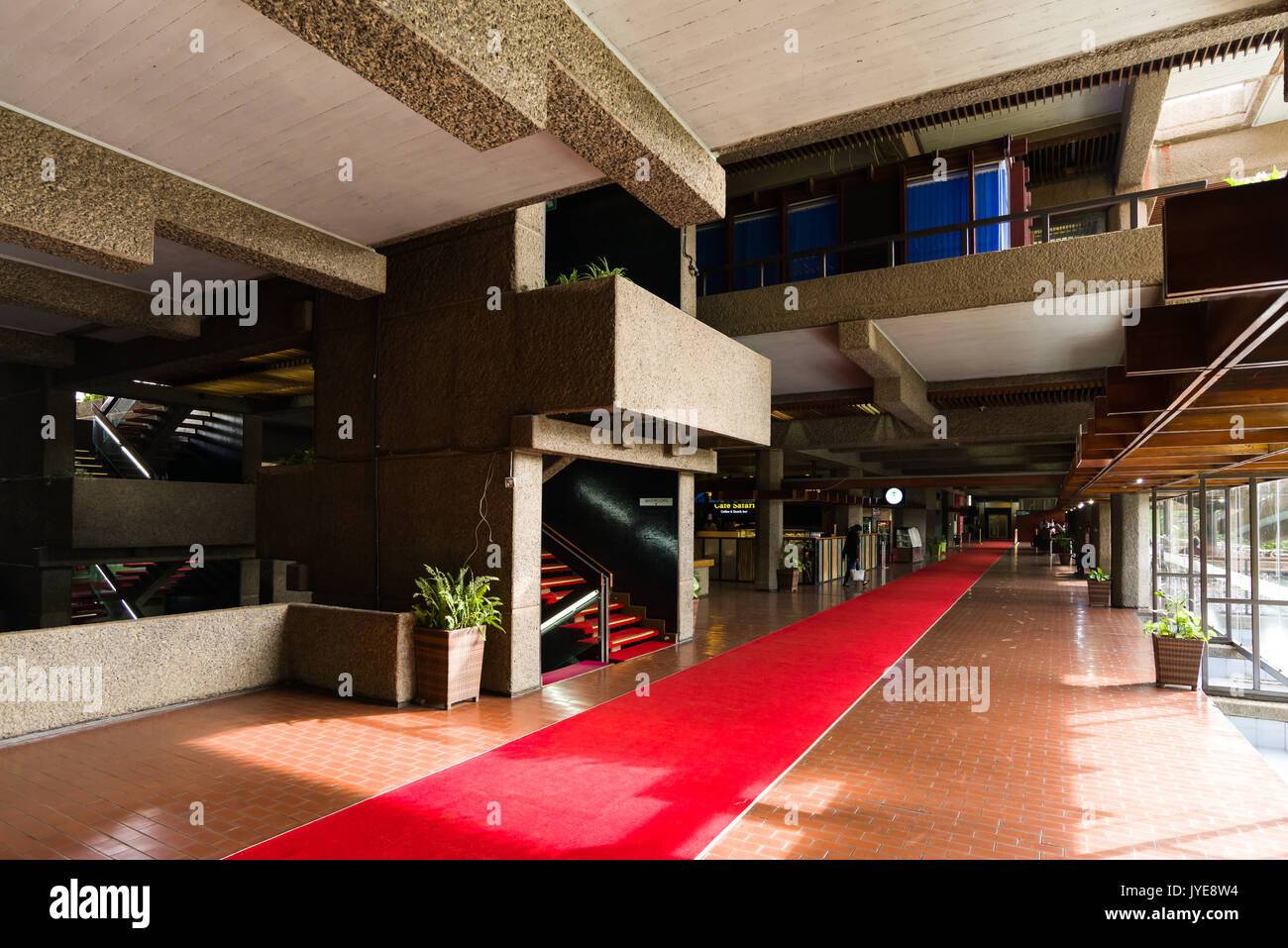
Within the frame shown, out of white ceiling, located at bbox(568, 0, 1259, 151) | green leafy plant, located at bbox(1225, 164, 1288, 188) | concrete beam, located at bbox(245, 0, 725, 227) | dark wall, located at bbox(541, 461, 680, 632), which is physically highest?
white ceiling, located at bbox(568, 0, 1259, 151)

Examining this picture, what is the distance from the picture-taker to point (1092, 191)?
11.3 m

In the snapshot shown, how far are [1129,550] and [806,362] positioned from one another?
745 centimetres

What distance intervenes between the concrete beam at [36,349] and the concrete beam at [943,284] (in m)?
9.54

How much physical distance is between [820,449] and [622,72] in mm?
12204

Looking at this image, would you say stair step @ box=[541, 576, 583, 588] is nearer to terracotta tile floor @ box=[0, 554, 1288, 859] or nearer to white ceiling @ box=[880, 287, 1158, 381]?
terracotta tile floor @ box=[0, 554, 1288, 859]

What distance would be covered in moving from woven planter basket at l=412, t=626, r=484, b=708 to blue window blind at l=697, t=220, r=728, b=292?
639cm

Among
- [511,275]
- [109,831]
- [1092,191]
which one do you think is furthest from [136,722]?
[1092,191]

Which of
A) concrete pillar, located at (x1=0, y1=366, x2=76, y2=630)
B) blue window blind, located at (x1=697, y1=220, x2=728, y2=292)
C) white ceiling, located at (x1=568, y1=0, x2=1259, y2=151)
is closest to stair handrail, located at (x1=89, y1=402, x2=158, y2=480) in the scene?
concrete pillar, located at (x1=0, y1=366, x2=76, y2=630)

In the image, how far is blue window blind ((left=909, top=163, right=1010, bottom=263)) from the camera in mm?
8461

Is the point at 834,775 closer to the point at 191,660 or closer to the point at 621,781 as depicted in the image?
the point at 621,781

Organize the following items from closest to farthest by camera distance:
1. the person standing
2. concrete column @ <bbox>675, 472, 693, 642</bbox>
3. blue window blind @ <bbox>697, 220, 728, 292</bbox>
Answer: concrete column @ <bbox>675, 472, 693, 642</bbox> → blue window blind @ <bbox>697, 220, 728, 292</bbox> → the person standing

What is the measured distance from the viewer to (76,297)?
755 centimetres

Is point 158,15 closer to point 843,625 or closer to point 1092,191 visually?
point 843,625

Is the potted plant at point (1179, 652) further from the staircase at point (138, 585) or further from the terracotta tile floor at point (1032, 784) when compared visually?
the staircase at point (138, 585)
